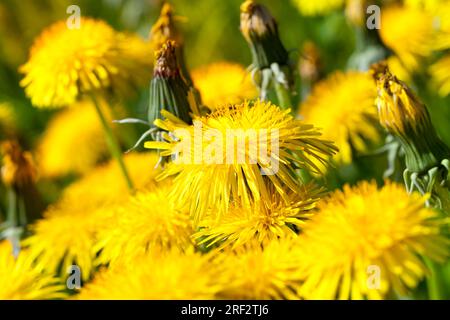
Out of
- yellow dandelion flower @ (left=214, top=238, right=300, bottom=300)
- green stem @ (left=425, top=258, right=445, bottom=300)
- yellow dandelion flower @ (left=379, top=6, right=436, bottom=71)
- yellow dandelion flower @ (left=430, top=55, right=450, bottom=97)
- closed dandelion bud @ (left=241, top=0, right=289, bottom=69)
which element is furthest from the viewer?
yellow dandelion flower @ (left=379, top=6, right=436, bottom=71)

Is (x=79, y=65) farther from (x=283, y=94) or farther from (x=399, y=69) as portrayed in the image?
(x=399, y=69)

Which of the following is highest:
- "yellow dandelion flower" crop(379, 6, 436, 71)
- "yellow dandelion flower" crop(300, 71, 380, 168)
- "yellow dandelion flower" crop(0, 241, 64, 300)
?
"yellow dandelion flower" crop(379, 6, 436, 71)

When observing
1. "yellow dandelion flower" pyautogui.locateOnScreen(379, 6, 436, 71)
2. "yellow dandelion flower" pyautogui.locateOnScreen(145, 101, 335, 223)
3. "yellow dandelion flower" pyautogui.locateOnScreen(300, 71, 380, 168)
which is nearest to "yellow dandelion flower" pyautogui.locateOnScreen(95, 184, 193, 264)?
"yellow dandelion flower" pyautogui.locateOnScreen(145, 101, 335, 223)

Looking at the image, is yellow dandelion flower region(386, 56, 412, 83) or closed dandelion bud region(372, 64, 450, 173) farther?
yellow dandelion flower region(386, 56, 412, 83)

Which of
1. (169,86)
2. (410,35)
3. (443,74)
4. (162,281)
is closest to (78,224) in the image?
(169,86)

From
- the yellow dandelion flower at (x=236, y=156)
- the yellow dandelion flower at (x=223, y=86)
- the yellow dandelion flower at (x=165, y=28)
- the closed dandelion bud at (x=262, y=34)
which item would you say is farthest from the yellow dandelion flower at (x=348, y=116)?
the yellow dandelion flower at (x=236, y=156)

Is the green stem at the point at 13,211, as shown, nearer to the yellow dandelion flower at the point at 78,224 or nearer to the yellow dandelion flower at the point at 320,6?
the yellow dandelion flower at the point at 78,224

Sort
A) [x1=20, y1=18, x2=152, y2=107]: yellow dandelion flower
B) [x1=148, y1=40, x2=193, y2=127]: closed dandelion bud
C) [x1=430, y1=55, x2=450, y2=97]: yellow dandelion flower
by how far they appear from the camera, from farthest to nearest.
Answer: [x1=430, y1=55, x2=450, y2=97]: yellow dandelion flower
[x1=20, y1=18, x2=152, y2=107]: yellow dandelion flower
[x1=148, y1=40, x2=193, y2=127]: closed dandelion bud

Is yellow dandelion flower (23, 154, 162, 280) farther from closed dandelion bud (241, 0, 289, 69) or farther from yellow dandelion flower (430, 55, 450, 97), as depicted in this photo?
yellow dandelion flower (430, 55, 450, 97)
